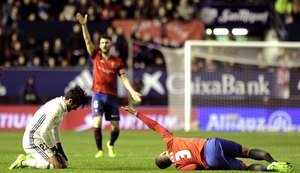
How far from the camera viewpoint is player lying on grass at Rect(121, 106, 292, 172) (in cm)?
1368

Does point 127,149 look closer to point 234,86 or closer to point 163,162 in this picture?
point 163,162

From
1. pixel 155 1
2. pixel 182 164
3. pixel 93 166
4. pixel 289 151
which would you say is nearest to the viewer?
pixel 182 164

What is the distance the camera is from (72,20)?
3397cm

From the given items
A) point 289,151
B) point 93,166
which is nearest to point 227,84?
point 289,151

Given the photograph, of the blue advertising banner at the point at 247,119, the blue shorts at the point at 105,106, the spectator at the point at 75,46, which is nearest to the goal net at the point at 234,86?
the blue advertising banner at the point at 247,119

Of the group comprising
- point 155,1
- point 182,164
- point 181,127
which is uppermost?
point 155,1

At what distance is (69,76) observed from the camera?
3153 centimetres

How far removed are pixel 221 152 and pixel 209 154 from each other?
195 millimetres

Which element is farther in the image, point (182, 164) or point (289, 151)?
point (289, 151)

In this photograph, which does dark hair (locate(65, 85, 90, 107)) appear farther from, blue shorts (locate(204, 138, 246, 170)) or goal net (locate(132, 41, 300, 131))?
goal net (locate(132, 41, 300, 131))

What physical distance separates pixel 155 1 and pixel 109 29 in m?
3.29

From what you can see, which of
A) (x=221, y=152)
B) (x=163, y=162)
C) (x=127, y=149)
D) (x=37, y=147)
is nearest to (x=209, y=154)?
(x=221, y=152)

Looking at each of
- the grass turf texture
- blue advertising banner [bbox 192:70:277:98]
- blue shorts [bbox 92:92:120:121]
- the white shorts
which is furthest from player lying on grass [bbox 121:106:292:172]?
blue advertising banner [bbox 192:70:277:98]

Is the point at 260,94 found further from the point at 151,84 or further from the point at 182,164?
the point at 182,164
